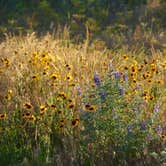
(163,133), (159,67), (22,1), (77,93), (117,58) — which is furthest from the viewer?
(22,1)

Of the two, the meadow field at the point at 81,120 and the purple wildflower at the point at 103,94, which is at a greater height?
the purple wildflower at the point at 103,94

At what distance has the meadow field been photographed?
3.84 metres

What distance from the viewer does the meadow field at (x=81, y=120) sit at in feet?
12.6

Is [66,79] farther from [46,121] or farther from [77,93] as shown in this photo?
[46,121]

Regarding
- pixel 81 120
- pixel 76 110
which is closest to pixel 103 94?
pixel 81 120

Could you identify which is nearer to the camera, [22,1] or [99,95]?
[99,95]

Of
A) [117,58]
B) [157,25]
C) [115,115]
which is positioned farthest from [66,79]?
[157,25]

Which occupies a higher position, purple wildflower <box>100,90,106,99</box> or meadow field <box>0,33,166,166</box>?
purple wildflower <box>100,90,106,99</box>

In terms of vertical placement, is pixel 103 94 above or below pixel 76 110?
above

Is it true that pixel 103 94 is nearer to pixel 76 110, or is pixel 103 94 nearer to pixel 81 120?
pixel 81 120

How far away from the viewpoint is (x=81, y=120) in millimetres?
3967

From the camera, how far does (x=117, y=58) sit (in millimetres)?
6152

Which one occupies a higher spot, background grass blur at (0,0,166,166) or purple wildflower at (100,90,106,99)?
purple wildflower at (100,90,106,99)

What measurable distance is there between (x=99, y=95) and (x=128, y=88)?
0.45 m
